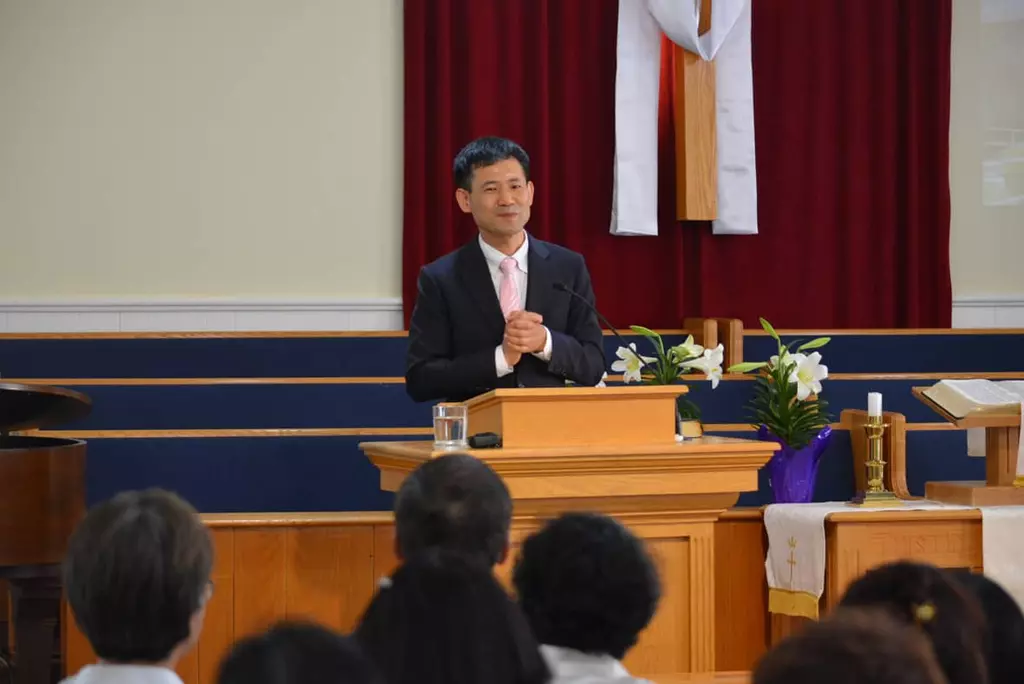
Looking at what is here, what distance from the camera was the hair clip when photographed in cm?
A: 160

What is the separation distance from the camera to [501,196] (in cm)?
384

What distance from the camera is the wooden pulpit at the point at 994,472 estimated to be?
4.16 meters

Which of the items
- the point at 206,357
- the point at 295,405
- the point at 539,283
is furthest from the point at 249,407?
the point at 539,283

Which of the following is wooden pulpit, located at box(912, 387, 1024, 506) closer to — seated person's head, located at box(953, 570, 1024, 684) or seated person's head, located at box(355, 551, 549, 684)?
seated person's head, located at box(953, 570, 1024, 684)

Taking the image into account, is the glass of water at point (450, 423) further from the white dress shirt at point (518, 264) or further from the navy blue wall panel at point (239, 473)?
the navy blue wall panel at point (239, 473)

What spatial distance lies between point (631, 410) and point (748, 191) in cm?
347

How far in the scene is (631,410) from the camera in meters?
3.34

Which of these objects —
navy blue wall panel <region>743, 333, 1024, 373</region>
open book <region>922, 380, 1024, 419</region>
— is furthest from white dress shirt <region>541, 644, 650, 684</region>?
navy blue wall panel <region>743, 333, 1024, 373</region>

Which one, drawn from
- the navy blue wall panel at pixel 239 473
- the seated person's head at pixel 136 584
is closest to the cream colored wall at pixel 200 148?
the navy blue wall panel at pixel 239 473

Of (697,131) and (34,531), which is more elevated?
(697,131)

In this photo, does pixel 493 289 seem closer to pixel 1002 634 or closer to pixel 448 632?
pixel 448 632

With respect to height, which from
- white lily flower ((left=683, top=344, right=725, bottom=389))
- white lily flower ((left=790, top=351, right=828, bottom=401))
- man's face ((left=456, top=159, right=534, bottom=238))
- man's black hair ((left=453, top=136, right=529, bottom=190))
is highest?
man's black hair ((left=453, top=136, right=529, bottom=190))

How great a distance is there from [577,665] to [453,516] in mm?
353

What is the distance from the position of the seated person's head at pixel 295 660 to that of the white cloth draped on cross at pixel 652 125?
5238mm
